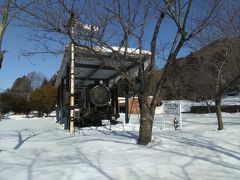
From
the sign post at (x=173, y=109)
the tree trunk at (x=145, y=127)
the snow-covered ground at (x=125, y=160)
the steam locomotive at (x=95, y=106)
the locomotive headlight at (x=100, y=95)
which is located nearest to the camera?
the snow-covered ground at (x=125, y=160)

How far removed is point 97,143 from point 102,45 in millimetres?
2691

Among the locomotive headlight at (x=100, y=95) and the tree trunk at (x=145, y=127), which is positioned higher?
the locomotive headlight at (x=100, y=95)

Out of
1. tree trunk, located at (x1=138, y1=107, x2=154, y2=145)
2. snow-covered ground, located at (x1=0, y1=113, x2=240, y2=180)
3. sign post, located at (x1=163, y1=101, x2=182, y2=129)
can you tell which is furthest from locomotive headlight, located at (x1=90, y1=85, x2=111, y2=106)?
tree trunk, located at (x1=138, y1=107, x2=154, y2=145)

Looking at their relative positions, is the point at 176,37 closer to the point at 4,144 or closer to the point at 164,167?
the point at 164,167

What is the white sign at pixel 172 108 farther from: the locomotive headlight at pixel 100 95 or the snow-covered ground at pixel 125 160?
the snow-covered ground at pixel 125 160

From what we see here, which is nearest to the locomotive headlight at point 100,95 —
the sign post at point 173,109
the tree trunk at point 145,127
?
the sign post at point 173,109

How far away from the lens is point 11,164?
729cm

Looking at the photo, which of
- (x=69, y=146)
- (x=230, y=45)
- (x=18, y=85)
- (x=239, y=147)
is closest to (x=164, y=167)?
(x=239, y=147)

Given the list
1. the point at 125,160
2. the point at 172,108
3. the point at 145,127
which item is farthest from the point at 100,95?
the point at 125,160

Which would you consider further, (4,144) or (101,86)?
(101,86)

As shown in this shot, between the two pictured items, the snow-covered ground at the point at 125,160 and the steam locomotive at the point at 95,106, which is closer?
the snow-covered ground at the point at 125,160

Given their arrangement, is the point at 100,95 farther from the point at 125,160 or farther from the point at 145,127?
the point at 125,160

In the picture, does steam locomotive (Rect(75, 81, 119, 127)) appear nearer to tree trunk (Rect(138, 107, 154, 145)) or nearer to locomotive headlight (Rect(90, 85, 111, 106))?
locomotive headlight (Rect(90, 85, 111, 106))

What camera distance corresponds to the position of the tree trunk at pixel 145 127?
9759 mm
